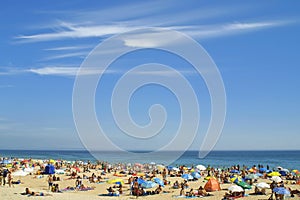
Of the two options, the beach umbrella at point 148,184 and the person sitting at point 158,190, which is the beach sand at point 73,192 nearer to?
the person sitting at point 158,190

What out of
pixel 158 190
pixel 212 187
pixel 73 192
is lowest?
pixel 73 192

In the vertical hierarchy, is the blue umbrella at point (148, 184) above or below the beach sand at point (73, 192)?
above

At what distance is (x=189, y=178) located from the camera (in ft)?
96.6

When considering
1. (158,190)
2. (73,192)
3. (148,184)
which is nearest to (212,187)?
(158,190)

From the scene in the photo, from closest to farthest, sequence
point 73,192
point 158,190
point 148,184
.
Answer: point 158,190 → point 73,192 → point 148,184

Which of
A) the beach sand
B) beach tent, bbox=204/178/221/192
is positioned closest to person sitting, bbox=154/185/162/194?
the beach sand

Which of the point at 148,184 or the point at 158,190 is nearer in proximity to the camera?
the point at 158,190

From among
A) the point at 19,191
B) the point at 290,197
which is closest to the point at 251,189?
the point at 290,197

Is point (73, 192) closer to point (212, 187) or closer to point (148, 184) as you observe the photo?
point (148, 184)

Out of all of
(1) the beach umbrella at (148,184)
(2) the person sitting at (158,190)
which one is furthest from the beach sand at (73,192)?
(1) the beach umbrella at (148,184)

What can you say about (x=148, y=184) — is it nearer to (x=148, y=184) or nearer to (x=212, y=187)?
(x=148, y=184)

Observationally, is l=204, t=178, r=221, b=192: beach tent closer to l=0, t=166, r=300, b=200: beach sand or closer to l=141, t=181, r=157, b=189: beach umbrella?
l=0, t=166, r=300, b=200: beach sand

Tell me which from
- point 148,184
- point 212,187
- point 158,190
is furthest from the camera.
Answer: point 148,184

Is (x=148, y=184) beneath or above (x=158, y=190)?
above
